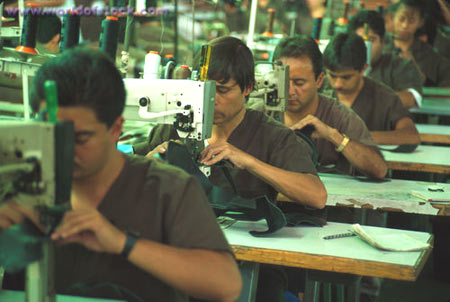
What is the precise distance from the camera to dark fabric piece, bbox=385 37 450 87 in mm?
6391

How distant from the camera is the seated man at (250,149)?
248cm

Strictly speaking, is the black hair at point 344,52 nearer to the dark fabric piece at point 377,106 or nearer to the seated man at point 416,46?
the dark fabric piece at point 377,106

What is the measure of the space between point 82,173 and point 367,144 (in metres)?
2.14

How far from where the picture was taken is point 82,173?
1.54m

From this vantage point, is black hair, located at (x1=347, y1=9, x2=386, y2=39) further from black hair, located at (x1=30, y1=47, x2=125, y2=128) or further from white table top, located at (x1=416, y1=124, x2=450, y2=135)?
black hair, located at (x1=30, y1=47, x2=125, y2=128)

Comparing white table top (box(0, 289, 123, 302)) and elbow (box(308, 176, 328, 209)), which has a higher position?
elbow (box(308, 176, 328, 209))

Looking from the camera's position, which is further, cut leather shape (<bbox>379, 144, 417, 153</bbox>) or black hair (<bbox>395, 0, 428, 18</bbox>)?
black hair (<bbox>395, 0, 428, 18</bbox>)

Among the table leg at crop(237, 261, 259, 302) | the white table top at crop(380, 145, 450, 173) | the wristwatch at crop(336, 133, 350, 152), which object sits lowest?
the table leg at crop(237, 261, 259, 302)

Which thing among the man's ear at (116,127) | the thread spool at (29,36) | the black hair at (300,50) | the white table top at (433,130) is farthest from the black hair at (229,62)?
the white table top at (433,130)

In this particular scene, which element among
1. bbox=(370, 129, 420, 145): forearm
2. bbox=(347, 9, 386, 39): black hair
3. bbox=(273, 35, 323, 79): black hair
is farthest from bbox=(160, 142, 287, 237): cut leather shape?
bbox=(347, 9, 386, 39): black hair

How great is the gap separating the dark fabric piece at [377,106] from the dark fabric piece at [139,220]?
2.92m

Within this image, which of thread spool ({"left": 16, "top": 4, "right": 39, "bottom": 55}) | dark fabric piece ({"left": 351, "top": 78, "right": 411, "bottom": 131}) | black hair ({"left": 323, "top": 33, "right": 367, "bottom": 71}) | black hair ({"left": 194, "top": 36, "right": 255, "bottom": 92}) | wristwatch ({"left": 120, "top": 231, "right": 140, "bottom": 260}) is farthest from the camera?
dark fabric piece ({"left": 351, "top": 78, "right": 411, "bottom": 131})

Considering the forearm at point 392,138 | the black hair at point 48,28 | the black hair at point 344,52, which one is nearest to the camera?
the black hair at point 48,28

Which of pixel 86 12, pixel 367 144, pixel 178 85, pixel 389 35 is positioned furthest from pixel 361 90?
pixel 389 35
